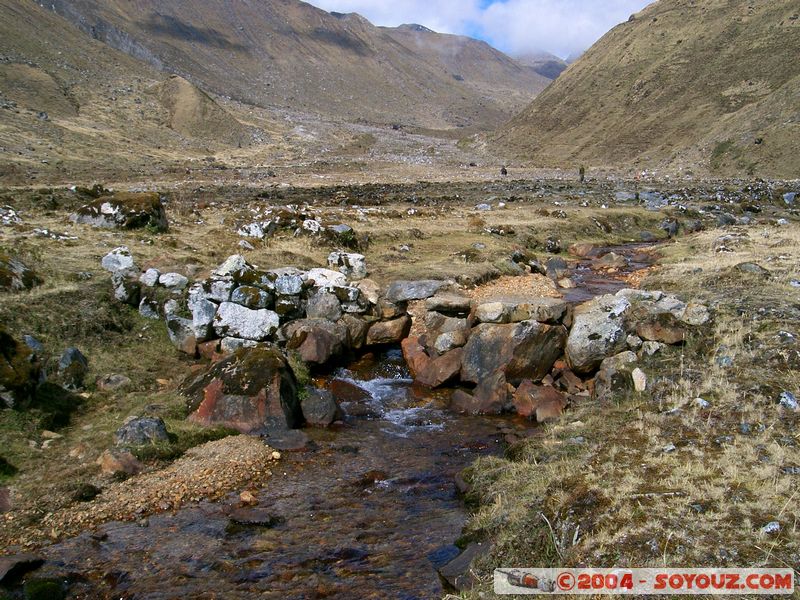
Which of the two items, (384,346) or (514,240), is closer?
(384,346)

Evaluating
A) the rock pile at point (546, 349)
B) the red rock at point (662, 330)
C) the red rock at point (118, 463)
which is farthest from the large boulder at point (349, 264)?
the red rock at point (118, 463)

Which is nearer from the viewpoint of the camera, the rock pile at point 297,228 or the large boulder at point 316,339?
the large boulder at point 316,339

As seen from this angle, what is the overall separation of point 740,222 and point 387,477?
32.2m

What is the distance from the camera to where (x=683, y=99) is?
Answer: 7600cm

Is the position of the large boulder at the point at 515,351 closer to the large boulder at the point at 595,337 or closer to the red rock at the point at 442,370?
the red rock at the point at 442,370

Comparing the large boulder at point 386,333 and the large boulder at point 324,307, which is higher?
the large boulder at point 324,307

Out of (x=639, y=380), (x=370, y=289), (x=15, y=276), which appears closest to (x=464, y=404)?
(x=639, y=380)

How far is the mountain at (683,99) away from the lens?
59416mm

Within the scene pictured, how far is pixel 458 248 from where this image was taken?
2577 cm

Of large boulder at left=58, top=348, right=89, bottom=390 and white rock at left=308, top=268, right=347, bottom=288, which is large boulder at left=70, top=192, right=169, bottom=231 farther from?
large boulder at left=58, top=348, right=89, bottom=390

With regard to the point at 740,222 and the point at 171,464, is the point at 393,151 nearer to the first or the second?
the point at 740,222

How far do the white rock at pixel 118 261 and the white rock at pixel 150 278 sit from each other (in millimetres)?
681

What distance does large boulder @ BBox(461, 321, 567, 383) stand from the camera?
1459cm

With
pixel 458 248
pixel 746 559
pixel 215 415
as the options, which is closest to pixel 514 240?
pixel 458 248
